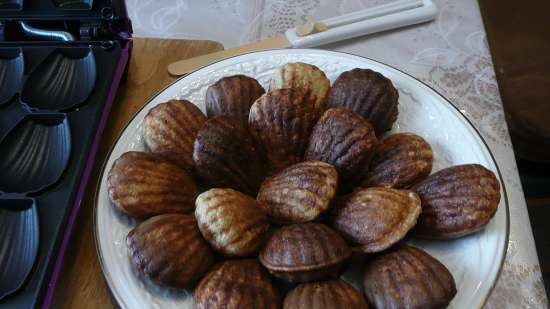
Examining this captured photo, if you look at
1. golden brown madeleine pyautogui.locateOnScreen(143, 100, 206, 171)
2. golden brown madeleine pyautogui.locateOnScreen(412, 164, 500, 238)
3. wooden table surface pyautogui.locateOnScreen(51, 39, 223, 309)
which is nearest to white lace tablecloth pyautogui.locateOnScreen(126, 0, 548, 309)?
wooden table surface pyautogui.locateOnScreen(51, 39, 223, 309)

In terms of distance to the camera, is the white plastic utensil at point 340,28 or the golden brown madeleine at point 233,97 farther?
the white plastic utensil at point 340,28

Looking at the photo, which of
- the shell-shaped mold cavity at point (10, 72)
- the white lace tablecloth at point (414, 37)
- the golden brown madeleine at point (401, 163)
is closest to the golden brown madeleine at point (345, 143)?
the golden brown madeleine at point (401, 163)

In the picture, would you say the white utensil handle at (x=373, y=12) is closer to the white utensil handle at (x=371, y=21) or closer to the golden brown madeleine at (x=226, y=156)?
the white utensil handle at (x=371, y=21)

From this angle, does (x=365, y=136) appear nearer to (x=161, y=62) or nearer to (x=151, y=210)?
(x=151, y=210)

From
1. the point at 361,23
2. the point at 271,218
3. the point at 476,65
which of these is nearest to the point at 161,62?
the point at 361,23

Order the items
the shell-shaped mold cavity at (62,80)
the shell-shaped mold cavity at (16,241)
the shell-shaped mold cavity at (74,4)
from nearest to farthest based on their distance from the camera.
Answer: the shell-shaped mold cavity at (16,241) → the shell-shaped mold cavity at (62,80) → the shell-shaped mold cavity at (74,4)

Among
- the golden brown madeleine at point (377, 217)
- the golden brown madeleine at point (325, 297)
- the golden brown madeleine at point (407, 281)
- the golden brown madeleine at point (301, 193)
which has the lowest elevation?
the golden brown madeleine at point (407, 281)
